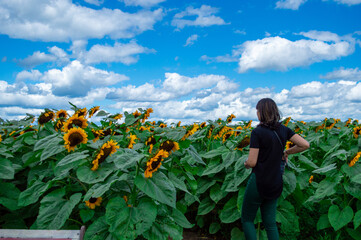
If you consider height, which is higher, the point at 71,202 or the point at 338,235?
the point at 71,202

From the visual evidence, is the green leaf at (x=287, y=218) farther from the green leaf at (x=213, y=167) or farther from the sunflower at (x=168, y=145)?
the sunflower at (x=168, y=145)

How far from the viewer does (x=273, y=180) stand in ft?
12.1

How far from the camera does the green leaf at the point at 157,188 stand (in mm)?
2567

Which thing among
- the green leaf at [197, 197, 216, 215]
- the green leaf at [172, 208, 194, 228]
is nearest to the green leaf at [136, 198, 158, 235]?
the green leaf at [172, 208, 194, 228]

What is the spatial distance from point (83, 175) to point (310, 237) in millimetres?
3508

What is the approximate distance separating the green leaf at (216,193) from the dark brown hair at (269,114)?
1.22 meters

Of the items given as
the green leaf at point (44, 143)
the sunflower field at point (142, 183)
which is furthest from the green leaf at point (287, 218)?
the green leaf at point (44, 143)

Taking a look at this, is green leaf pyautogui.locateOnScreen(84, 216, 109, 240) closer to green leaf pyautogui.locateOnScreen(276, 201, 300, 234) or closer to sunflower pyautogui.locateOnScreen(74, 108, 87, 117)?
sunflower pyautogui.locateOnScreen(74, 108, 87, 117)

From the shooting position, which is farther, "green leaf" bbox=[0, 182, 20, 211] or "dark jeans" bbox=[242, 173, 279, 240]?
"dark jeans" bbox=[242, 173, 279, 240]

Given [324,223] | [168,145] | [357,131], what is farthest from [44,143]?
[357,131]

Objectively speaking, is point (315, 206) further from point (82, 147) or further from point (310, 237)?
point (82, 147)

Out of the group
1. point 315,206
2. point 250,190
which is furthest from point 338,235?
point 250,190

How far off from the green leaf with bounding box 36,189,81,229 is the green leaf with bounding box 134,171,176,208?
27.8 inches

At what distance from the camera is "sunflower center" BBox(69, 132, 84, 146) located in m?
3.21
